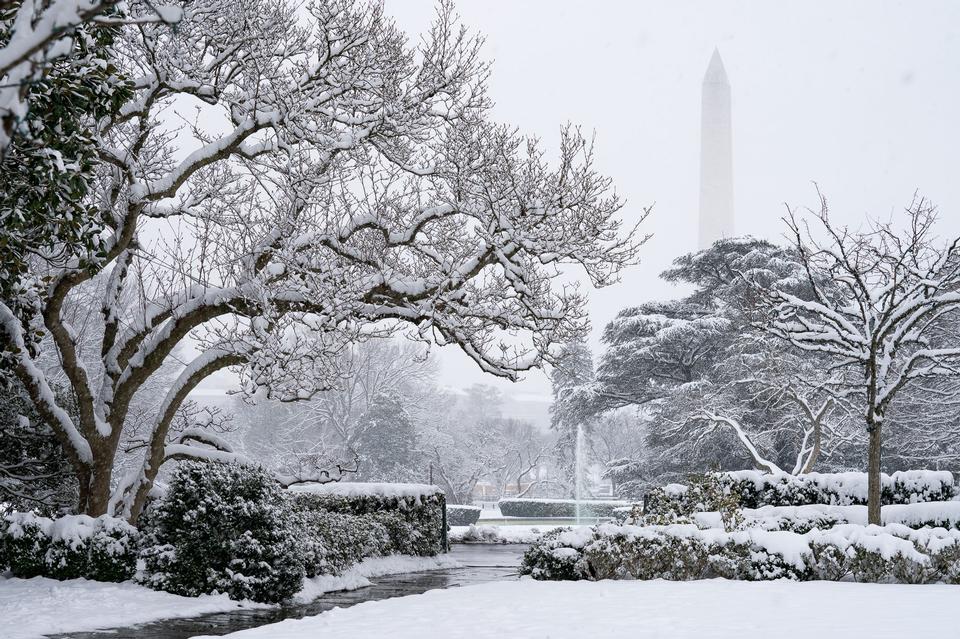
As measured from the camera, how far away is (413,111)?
46.7 ft

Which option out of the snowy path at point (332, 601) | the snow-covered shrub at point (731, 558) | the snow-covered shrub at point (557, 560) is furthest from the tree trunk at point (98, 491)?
the snow-covered shrub at point (731, 558)

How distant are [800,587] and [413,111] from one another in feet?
30.4

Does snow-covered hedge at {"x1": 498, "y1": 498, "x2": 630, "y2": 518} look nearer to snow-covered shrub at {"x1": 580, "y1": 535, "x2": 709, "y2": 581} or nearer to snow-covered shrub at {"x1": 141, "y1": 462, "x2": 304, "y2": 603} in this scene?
snow-covered shrub at {"x1": 580, "y1": 535, "x2": 709, "y2": 581}

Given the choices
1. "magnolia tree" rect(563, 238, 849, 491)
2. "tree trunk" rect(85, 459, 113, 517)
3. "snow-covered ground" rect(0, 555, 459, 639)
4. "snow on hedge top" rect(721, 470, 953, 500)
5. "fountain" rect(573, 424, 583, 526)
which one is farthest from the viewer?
"fountain" rect(573, 424, 583, 526)

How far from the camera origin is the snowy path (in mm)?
9227

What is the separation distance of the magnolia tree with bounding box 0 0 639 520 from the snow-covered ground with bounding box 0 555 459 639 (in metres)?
2.21

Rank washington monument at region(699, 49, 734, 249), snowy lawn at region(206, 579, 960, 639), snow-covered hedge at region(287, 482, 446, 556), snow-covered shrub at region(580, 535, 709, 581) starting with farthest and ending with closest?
washington monument at region(699, 49, 734, 249)
snow-covered hedge at region(287, 482, 446, 556)
snow-covered shrub at region(580, 535, 709, 581)
snowy lawn at region(206, 579, 960, 639)

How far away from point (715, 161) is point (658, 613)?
339ft

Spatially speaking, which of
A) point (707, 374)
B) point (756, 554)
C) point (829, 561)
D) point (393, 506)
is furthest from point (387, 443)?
point (829, 561)

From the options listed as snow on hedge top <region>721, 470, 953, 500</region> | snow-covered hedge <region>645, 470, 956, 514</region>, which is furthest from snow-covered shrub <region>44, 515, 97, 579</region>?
snow on hedge top <region>721, 470, 953, 500</region>

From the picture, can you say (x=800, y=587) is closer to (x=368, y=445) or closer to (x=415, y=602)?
(x=415, y=602)

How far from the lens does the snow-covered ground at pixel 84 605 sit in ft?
31.0

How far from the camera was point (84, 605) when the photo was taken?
10375mm

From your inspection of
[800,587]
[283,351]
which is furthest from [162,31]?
[800,587]
